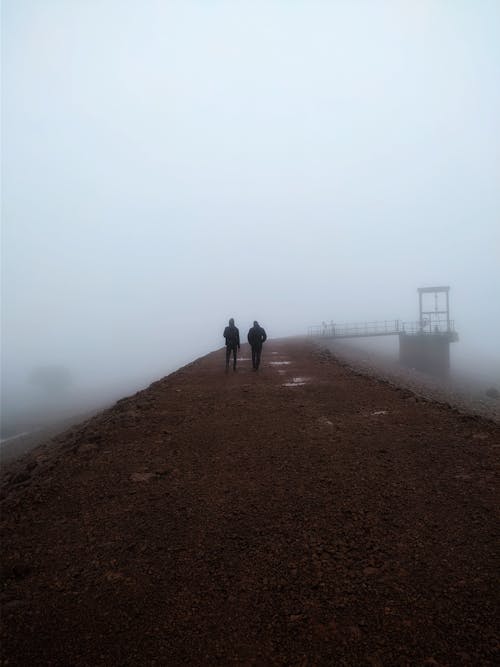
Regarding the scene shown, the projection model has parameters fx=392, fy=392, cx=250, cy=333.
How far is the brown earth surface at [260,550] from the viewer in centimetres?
278

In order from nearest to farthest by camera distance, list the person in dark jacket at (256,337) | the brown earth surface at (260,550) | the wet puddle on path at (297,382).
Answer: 1. the brown earth surface at (260,550)
2. the wet puddle on path at (297,382)
3. the person in dark jacket at (256,337)

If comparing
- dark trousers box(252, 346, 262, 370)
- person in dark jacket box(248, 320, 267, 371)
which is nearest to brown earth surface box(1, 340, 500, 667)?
person in dark jacket box(248, 320, 267, 371)

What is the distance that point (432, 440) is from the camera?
657cm

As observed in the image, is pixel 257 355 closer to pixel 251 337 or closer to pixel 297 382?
pixel 251 337

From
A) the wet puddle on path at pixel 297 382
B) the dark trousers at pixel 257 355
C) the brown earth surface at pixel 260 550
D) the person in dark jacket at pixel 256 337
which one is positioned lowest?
the brown earth surface at pixel 260 550

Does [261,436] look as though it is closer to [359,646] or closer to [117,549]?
[117,549]

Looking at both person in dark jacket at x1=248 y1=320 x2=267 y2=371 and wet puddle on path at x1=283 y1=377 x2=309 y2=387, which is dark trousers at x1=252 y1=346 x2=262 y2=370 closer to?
person in dark jacket at x1=248 y1=320 x2=267 y2=371

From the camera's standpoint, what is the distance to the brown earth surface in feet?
9.13

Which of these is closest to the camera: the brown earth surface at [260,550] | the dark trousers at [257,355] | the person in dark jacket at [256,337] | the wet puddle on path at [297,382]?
the brown earth surface at [260,550]

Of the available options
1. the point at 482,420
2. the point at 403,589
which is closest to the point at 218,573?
the point at 403,589

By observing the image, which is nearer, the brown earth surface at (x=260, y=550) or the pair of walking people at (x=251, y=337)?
the brown earth surface at (x=260, y=550)

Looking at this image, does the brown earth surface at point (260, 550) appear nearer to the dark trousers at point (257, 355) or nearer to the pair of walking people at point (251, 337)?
the pair of walking people at point (251, 337)

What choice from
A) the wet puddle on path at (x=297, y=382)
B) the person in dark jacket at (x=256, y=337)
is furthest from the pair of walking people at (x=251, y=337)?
the wet puddle on path at (x=297, y=382)

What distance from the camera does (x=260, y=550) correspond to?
381 centimetres
